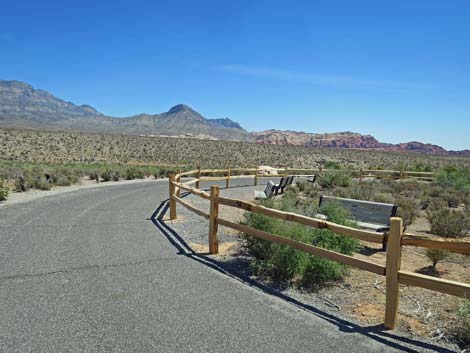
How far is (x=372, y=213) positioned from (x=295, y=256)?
5.10 m

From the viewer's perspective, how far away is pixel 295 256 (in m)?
6.79

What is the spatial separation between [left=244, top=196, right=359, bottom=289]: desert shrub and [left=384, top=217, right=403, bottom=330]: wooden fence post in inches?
60.3

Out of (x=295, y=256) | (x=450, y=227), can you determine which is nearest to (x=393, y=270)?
(x=295, y=256)

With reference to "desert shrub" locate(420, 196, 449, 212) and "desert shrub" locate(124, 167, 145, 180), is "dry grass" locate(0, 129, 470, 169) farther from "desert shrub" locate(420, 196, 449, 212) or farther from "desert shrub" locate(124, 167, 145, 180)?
"desert shrub" locate(420, 196, 449, 212)

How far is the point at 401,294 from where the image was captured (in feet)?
21.0

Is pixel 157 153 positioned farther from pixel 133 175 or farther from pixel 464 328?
pixel 464 328

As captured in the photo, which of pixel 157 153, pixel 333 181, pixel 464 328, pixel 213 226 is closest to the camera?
pixel 464 328

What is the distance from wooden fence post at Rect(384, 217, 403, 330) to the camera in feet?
16.1

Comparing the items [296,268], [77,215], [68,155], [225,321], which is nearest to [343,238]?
[296,268]

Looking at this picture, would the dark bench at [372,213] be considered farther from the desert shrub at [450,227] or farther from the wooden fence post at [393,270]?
the wooden fence post at [393,270]

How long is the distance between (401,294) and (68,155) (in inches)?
2272

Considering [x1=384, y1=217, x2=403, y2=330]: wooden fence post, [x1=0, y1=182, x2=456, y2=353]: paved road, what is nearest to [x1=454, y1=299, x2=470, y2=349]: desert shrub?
[x1=0, y1=182, x2=456, y2=353]: paved road

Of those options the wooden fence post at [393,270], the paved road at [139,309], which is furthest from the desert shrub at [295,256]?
the wooden fence post at [393,270]

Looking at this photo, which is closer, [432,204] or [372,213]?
[372,213]
